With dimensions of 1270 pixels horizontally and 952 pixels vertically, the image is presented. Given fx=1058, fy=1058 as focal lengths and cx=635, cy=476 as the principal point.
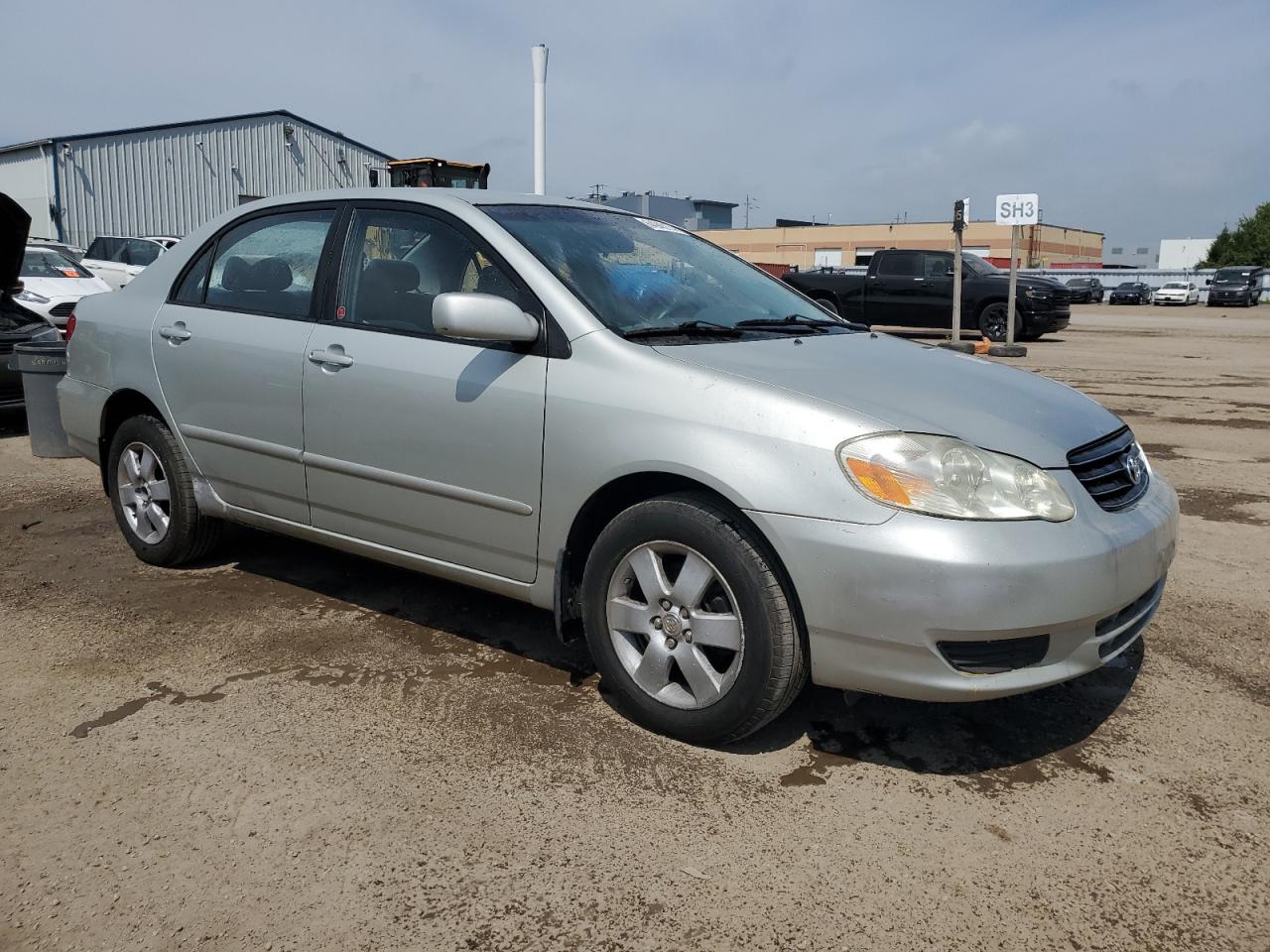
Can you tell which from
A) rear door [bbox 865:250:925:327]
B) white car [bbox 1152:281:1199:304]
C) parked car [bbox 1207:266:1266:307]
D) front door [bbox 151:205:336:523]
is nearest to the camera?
front door [bbox 151:205:336:523]

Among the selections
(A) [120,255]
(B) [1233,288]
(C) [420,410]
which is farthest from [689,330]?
(B) [1233,288]

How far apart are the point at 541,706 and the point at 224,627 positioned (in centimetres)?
142

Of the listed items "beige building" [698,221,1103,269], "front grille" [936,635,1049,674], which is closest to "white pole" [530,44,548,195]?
"front grille" [936,635,1049,674]

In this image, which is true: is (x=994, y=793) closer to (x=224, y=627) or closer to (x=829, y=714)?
(x=829, y=714)

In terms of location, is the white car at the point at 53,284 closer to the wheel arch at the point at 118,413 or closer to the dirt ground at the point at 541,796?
the wheel arch at the point at 118,413

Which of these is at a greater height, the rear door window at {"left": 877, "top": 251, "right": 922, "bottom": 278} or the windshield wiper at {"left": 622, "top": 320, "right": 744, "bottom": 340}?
the rear door window at {"left": 877, "top": 251, "right": 922, "bottom": 278}

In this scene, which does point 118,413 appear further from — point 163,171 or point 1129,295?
point 1129,295

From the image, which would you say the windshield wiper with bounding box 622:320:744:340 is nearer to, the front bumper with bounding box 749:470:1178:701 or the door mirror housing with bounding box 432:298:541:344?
the door mirror housing with bounding box 432:298:541:344

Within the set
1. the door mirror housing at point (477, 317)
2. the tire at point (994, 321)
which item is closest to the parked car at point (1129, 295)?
the tire at point (994, 321)

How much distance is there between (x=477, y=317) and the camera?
3.16 m

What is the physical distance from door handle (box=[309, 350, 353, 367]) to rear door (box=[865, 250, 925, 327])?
17587 mm

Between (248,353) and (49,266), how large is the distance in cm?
1018

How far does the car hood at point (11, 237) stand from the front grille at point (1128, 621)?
7112 millimetres

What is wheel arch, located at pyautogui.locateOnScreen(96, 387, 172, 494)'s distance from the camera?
4.60 meters
